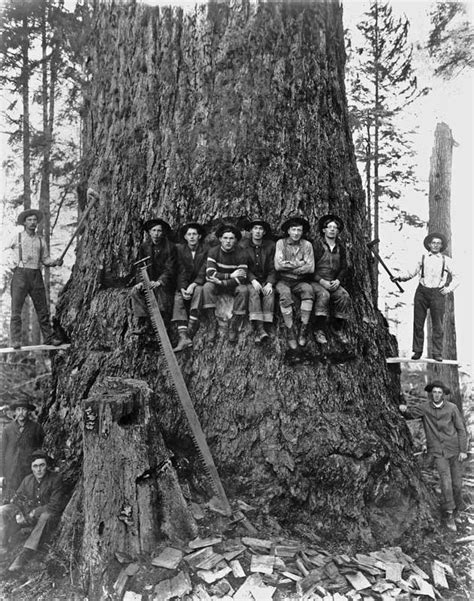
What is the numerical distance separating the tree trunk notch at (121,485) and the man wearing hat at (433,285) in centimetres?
264

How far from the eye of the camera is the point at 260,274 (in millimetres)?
3811

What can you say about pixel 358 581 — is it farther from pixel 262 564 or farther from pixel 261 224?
pixel 261 224

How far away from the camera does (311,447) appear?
355 centimetres

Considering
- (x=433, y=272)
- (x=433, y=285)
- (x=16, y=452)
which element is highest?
(x=433, y=272)

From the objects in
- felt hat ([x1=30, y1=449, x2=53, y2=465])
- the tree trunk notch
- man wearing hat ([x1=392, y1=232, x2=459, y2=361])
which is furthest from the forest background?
the tree trunk notch

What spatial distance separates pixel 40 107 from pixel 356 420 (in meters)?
7.78

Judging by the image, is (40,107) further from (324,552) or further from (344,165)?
(324,552)

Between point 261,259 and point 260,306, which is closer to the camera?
point 260,306

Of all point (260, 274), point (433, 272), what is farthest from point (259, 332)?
point (433, 272)

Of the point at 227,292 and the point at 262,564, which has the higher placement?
the point at 227,292

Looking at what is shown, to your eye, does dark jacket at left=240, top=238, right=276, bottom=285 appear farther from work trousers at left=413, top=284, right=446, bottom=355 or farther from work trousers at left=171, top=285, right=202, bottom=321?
work trousers at left=413, top=284, right=446, bottom=355

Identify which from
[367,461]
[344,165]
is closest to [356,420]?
[367,461]

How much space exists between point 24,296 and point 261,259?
94.4 inches

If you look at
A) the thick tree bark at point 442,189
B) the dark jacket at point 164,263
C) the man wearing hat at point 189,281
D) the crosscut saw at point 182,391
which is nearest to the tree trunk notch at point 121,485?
the crosscut saw at point 182,391
